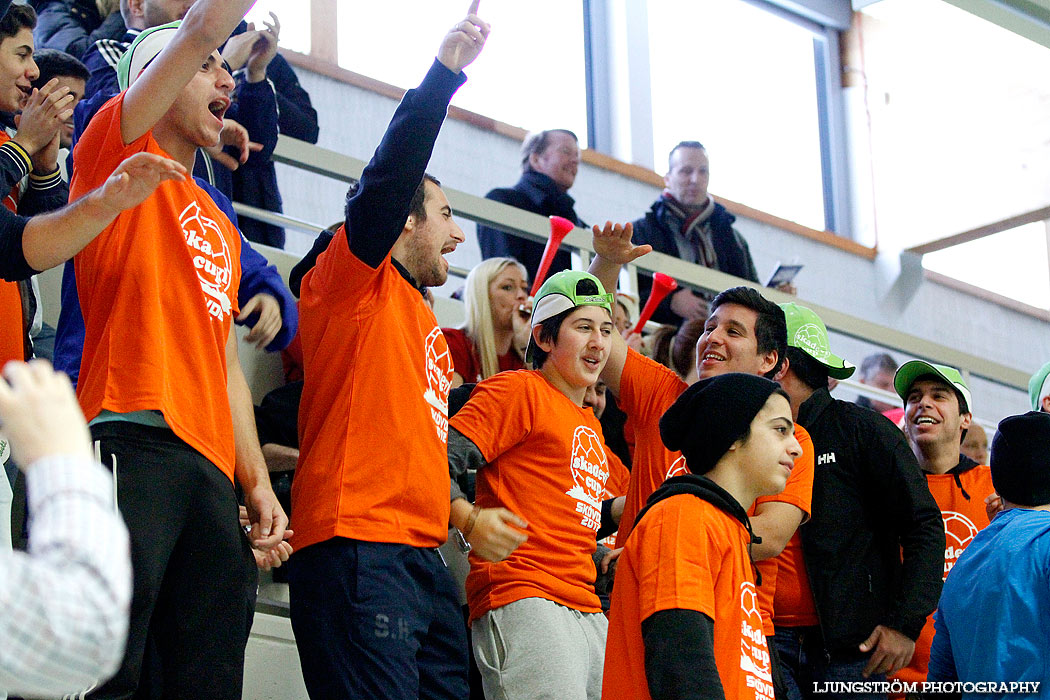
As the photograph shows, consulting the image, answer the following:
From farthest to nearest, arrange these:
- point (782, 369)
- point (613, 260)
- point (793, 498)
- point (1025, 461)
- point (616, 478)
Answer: point (616, 478) → point (613, 260) → point (782, 369) → point (1025, 461) → point (793, 498)

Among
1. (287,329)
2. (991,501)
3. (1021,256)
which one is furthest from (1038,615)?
(1021,256)

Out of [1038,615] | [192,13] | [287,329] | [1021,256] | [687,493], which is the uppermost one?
[1021,256]

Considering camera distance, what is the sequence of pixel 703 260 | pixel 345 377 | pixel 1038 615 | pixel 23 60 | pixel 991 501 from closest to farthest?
pixel 345 377, pixel 1038 615, pixel 23 60, pixel 991 501, pixel 703 260

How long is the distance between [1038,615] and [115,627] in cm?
243

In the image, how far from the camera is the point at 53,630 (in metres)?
1.28

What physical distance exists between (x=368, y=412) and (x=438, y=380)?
9.5 inches

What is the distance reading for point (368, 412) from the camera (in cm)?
278

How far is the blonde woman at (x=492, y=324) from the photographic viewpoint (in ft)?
13.9

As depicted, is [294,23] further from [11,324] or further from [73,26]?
[11,324]

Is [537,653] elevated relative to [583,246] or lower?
lower

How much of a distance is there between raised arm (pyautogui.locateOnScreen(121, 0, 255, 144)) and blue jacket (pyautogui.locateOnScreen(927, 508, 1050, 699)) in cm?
217

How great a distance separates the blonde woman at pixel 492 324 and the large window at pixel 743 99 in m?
5.42

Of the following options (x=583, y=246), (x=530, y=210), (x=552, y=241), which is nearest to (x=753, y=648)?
(x=552, y=241)

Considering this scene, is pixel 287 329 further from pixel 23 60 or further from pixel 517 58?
pixel 517 58
